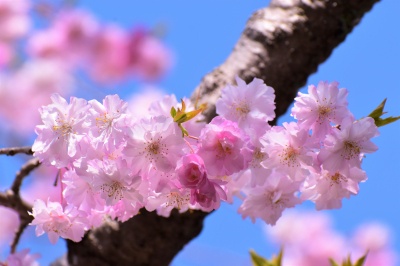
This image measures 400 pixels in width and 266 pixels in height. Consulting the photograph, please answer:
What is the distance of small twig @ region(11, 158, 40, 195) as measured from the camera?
1548mm

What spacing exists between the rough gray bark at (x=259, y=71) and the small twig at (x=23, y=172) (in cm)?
25

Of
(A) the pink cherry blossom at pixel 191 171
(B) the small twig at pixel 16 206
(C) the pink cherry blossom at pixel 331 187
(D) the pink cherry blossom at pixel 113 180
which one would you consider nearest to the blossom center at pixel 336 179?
(C) the pink cherry blossom at pixel 331 187

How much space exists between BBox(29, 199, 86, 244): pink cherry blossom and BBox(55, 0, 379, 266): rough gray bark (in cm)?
54

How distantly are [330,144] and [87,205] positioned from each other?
18.3 inches

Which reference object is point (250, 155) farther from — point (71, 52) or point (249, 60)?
point (71, 52)

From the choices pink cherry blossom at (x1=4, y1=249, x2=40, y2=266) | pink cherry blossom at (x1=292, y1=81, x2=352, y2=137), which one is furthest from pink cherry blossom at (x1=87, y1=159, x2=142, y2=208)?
pink cherry blossom at (x1=4, y1=249, x2=40, y2=266)

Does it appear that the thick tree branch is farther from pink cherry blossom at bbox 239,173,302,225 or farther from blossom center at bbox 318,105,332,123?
blossom center at bbox 318,105,332,123

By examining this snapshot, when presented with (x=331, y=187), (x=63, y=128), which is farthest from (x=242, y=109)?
(x=63, y=128)

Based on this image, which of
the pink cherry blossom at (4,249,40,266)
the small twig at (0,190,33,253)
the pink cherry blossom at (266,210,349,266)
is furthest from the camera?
the pink cherry blossom at (266,210,349,266)

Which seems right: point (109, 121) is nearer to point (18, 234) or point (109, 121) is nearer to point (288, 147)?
point (288, 147)

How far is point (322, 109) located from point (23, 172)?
85cm

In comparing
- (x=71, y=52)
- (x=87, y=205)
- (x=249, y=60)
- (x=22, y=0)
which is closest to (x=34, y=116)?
(x=71, y=52)

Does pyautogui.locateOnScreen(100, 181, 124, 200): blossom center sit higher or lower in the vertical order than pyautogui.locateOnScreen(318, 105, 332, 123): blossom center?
lower

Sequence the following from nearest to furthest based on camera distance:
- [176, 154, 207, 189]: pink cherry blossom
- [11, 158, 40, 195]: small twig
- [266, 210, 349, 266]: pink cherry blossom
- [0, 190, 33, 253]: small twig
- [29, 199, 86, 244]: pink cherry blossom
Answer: [176, 154, 207, 189]: pink cherry blossom → [29, 199, 86, 244]: pink cherry blossom → [11, 158, 40, 195]: small twig → [0, 190, 33, 253]: small twig → [266, 210, 349, 266]: pink cherry blossom
